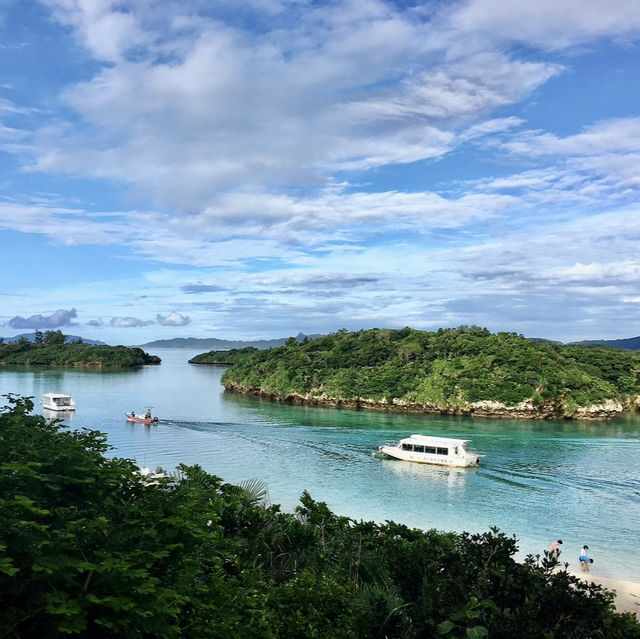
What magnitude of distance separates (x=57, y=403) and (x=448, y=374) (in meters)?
35.9

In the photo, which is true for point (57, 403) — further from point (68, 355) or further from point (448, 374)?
point (68, 355)

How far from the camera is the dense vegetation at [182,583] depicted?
4434 millimetres

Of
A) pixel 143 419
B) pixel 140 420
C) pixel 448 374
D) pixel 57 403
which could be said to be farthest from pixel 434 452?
pixel 57 403

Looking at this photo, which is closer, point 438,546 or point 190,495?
point 190,495

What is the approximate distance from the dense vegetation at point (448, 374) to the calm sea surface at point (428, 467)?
11.1 feet

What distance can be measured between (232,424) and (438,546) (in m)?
37.4

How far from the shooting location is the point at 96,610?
449 cm

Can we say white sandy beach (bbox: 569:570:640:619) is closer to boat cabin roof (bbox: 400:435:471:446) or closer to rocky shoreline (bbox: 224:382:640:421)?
boat cabin roof (bbox: 400:435:471:446)

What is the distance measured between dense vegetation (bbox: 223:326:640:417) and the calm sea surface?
3397mm

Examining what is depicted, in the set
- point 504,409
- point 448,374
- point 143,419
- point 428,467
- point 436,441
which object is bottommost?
point 428,467

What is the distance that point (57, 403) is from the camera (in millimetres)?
47250

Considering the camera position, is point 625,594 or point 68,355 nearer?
point 625,594

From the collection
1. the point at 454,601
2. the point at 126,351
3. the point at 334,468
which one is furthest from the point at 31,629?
the point at 126,351

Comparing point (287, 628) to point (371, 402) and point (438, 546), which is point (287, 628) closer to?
point (438, 546)
